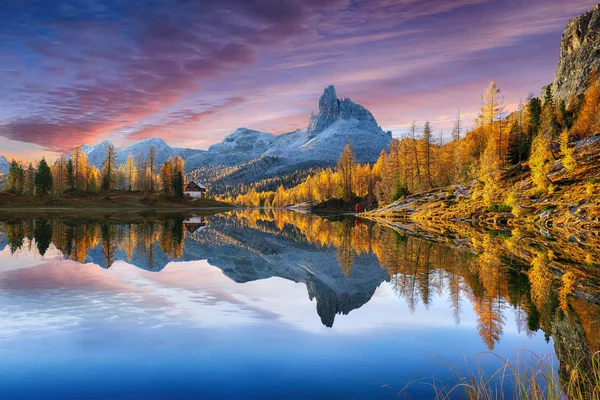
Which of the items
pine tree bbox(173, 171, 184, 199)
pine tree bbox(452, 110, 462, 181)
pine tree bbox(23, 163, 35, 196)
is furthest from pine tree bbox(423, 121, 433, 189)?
pine tree bbox(23, 163, 35, 196)

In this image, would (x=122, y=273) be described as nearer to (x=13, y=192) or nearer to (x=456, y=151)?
(x=456, y=151)

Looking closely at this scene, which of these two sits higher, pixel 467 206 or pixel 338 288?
pixel 467 206

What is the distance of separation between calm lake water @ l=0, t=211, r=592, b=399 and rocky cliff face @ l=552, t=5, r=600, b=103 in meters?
112

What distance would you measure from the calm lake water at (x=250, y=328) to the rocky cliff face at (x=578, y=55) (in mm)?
111607

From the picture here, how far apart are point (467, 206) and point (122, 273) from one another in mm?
52162

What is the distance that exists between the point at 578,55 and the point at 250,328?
13467 centimetres

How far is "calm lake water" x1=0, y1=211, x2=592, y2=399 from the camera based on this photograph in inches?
259

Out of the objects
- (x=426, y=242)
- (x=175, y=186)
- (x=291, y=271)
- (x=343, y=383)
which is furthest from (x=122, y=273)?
(x=175, y=186)

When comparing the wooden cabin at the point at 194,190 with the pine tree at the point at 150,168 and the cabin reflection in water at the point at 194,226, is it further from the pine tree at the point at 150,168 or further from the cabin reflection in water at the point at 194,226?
the cabin reflection in water at the point at 194,226

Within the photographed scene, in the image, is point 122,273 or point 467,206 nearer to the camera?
point 122,273

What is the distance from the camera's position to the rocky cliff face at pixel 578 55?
10206 centimetres

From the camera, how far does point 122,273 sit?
1680 cm

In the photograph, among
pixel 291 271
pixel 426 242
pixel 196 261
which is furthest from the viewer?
pixel 426 242

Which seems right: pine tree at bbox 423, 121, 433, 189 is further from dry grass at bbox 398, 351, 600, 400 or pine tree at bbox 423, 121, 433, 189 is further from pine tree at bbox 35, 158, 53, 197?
pine tree at bbox 35, 158, 53, 197
